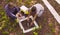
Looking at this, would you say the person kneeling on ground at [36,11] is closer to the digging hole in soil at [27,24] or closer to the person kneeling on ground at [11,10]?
the digging hole in soil at [27,24]

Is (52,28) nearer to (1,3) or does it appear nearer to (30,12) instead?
(30,12)

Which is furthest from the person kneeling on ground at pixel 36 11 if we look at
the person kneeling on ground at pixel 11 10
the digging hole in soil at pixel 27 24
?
the person kneeling on ground at pixel 11 10

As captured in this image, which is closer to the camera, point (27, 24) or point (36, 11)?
point (36, 11)

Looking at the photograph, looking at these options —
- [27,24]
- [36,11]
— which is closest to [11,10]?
[27,24]

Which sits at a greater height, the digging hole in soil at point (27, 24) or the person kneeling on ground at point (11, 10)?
the person kneeling on ground at point (11, 10)

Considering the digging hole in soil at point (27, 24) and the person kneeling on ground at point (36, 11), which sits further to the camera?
the digging hole in soil at point (27, 24)

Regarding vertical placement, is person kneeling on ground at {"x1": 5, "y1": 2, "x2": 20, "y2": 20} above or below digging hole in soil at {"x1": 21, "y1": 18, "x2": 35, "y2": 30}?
above

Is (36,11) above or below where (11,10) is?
below

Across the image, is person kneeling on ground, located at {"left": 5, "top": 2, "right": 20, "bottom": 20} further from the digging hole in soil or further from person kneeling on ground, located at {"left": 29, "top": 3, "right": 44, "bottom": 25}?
person kneeling on ground, located at {"left": 29, "top": 3, "right": 44, "bottom": 25}

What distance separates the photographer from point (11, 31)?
5703 millimetres

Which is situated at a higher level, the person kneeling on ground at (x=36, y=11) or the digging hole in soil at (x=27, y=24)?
the person kneeling on ground at (x=36, y=11)

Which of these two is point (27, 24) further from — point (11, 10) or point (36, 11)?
point (11, 10)

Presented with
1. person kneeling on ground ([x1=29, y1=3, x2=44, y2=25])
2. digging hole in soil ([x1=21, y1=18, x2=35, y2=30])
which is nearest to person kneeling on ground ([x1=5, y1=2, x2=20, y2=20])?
digging hole in soil ([x1=21, y1=18, x2=35, y2=30])

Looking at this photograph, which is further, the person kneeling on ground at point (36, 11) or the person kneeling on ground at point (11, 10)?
the person kneeling on ground at point (11, 10)
